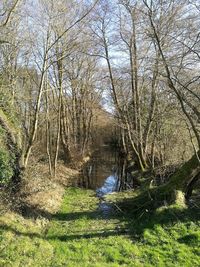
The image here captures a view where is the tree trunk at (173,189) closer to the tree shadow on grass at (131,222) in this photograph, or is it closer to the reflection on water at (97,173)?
the tree shadow on grass at (131,222)

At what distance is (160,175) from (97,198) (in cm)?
375

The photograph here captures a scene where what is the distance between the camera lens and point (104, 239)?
32.8 ft

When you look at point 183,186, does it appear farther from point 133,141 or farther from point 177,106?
point 133,141

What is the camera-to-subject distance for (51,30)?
15.5 metres

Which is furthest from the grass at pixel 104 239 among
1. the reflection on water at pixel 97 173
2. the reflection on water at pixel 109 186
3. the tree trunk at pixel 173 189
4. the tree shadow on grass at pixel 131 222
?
the reflection on water at pixel 97 173

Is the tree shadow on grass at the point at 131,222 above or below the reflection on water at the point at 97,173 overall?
below

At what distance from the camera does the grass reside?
8570 millimetres

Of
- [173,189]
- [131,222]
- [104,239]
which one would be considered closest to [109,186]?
[173,189]

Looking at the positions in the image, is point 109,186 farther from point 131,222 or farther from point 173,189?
point 131,222

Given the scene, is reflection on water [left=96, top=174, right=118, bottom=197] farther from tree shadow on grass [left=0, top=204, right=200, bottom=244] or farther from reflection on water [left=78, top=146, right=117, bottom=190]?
tree shadow on grass [left=0, top=204, right=200, bottom=244]

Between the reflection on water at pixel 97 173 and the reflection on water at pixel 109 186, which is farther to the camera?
the reflection on water at pixel 97 173

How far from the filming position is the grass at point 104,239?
857 cm

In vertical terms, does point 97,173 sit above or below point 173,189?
below

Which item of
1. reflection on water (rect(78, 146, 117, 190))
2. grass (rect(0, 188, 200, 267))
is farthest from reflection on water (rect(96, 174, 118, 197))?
grass (rect(0, 188, 200, 267))
